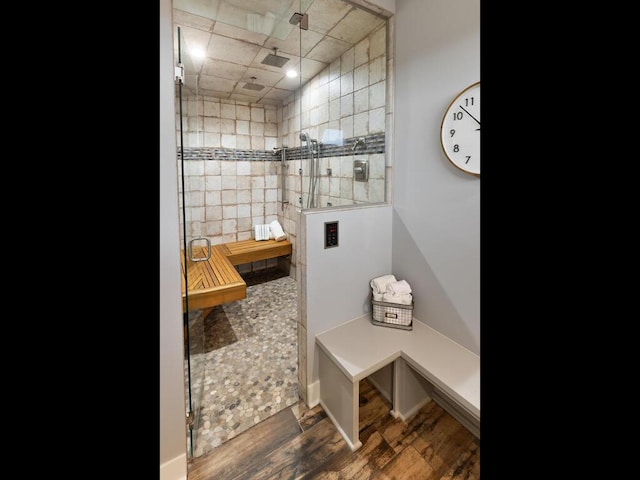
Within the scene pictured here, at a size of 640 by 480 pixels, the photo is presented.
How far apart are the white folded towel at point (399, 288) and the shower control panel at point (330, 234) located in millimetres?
418

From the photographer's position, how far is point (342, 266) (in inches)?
69.4

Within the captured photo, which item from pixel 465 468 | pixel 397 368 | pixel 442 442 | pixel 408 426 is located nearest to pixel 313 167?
pixel 397 368

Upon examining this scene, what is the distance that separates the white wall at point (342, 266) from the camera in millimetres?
1653

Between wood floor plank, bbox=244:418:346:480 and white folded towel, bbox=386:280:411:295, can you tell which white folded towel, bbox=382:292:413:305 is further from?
wood floor plank, bbox=244:418:346:480

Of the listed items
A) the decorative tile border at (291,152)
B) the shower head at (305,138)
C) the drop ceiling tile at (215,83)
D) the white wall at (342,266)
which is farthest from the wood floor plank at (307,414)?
the drop ceiling tile at (215,83)

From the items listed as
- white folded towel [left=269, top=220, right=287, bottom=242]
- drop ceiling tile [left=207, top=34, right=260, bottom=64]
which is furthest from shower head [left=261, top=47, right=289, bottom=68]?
white folded towel [left=269, top=220, right=287, bottom=242]
